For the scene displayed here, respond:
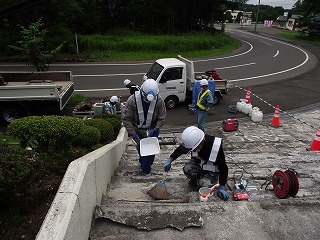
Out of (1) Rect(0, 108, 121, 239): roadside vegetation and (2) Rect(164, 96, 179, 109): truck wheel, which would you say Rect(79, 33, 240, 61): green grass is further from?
(1) Rect(0, 108, 121, 239): roadside vegetation

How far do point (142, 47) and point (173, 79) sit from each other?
16162 mm

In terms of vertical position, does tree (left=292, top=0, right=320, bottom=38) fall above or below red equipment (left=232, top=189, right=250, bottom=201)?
below

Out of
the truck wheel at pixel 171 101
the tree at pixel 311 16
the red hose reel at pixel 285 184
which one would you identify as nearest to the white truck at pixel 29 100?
the truck wheel at pixel 171 101

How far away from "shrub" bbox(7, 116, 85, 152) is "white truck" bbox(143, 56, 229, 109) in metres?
7.78

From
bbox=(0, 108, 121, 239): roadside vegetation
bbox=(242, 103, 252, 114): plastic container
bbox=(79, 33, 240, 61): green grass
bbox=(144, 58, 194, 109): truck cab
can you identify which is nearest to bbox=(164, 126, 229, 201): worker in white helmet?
bbox=(0, 108, 121, 239): roadside vegetation

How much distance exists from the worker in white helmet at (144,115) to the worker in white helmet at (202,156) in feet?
3.52

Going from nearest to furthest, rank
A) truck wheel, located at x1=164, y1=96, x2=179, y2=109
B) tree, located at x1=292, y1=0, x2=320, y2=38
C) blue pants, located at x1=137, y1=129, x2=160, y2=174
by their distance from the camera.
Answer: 1. blue pants, located at x1=137, y1=129, x2=160, y2=174
2. truck wheel, located at x1=164, y1=96, x2=179, y2=109
3. tree, located at x1=292, y1=0, x2=320, y2=38

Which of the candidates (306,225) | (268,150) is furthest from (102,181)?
(268,150)

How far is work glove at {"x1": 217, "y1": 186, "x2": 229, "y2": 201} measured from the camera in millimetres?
4828

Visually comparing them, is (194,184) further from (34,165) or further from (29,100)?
(29,100)

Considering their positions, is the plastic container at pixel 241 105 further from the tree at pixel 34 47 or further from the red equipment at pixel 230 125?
→ the tree at pixel 34 47

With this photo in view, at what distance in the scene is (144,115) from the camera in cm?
601

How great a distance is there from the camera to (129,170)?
6.56 m

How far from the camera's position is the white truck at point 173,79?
487 inches
